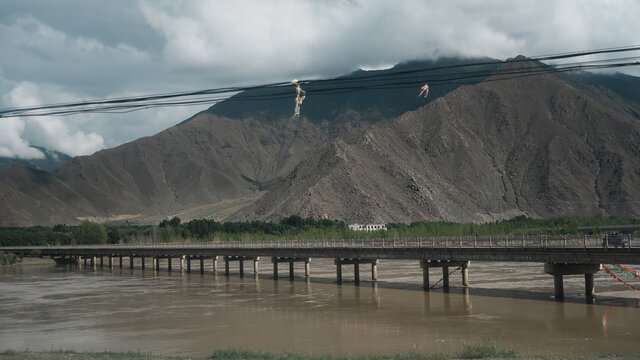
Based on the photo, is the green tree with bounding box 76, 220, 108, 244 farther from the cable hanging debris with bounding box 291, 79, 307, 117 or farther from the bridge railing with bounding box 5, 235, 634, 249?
the cable hanging debris with bounding box 291, 79, 307, 117

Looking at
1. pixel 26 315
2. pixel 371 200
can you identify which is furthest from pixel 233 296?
pixel 371 200

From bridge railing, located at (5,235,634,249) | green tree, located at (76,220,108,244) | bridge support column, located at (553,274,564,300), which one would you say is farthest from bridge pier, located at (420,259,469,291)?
green tree, located at (76,220,108,244)

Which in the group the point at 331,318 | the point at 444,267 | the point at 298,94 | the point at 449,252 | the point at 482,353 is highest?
the point at 298,94

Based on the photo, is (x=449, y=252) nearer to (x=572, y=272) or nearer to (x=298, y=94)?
(x=572, y=272)

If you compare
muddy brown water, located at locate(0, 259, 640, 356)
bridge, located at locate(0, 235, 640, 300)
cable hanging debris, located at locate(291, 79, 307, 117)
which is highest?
cable hanging debris, located at locate(291, 79, 307, 117)

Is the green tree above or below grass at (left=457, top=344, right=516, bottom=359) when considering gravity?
above

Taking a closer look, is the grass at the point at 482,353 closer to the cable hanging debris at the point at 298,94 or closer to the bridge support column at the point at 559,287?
the cable hanging debris at the point at 298,94

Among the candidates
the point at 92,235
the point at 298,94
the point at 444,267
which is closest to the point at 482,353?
the point at 298,94

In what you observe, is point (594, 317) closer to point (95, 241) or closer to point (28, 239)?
point (95, 241)

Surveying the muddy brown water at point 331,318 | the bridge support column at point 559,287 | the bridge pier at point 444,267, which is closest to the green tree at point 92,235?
the muddy brown water at point 331,318
